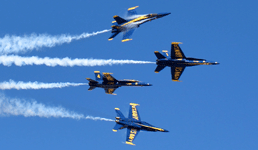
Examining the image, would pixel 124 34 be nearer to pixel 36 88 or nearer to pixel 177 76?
pixel 177 76

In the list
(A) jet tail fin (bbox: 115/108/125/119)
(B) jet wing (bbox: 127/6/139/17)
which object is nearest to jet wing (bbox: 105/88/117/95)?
(A) jet tail fin (bbox: 115/108/125/119)

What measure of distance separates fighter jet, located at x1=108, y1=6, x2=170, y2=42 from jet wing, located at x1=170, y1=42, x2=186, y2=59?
20.8 feet

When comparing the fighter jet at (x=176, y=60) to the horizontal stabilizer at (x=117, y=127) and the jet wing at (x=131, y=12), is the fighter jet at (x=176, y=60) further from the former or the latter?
the horizontal stabilizer at (x=117, y=127)

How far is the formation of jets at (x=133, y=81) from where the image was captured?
159 feet

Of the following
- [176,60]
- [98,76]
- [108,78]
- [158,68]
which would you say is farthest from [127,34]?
[176,60]

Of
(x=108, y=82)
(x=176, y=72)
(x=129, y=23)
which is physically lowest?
(x=108, y=82)

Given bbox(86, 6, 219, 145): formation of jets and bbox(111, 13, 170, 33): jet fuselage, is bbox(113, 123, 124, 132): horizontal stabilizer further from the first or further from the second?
bbox(111, 13, 170, 33): jet fuselage

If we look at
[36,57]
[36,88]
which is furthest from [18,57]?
[36,88]

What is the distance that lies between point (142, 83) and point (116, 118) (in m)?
8.22

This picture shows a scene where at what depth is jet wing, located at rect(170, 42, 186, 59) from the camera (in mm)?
48347

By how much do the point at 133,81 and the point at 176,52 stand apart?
354 inches

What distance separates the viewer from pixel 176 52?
159ft

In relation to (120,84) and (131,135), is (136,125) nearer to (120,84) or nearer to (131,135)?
(131,135)

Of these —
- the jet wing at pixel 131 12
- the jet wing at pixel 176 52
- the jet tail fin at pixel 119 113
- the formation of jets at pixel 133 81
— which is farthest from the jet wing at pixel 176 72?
the jet wing at pixel 131 12
